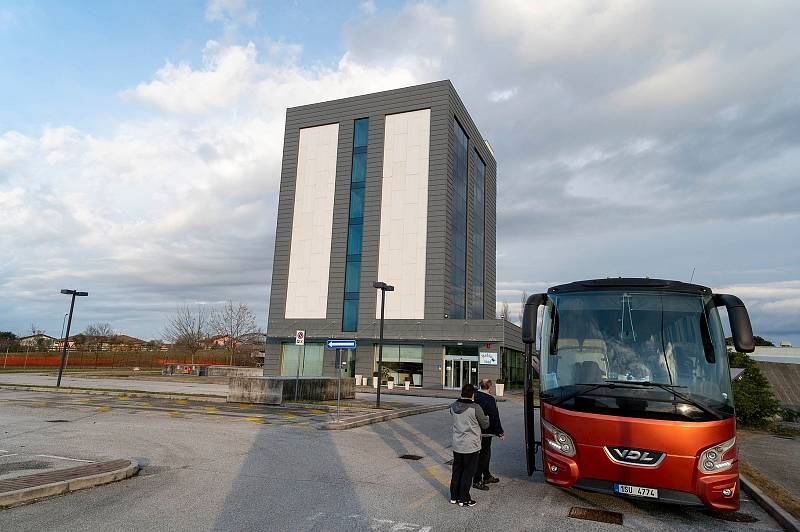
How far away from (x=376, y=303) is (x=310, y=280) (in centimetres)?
698

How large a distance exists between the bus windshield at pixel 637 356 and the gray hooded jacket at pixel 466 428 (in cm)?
103

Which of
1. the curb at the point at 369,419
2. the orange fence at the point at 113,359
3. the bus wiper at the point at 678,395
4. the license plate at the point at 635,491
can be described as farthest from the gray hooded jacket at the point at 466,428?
the orange fence at the point at 113,359

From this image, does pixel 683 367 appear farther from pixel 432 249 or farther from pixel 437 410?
pixel 432 249

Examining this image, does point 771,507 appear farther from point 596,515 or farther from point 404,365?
point 404,365

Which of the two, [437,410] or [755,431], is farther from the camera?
[437,410]

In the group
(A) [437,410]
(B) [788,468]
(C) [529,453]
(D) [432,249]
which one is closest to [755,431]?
(B) [788,468]

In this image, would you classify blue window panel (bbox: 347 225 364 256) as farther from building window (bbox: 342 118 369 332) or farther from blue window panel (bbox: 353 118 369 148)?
blue window panel (bbox: 353 118 369 148)

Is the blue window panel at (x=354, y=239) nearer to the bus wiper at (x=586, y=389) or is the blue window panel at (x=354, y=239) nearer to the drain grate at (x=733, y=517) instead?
the bus wiper at (x=586, y=389)

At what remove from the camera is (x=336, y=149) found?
46.6 meters

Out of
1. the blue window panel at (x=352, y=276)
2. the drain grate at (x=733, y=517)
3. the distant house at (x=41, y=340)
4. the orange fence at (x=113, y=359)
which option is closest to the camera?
the drain grate at (x=733, y=517)

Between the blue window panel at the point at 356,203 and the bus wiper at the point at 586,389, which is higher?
the blue window panel at the point at 356,203

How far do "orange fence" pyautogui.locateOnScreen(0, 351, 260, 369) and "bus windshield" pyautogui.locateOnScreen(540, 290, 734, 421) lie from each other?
64.3m

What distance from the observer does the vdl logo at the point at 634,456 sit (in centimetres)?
590

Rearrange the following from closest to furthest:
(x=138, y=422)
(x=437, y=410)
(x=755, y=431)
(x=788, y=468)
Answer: (x=788, y=468), (x=138, y=422), (x=755, y=431), (x=437, y=410)
